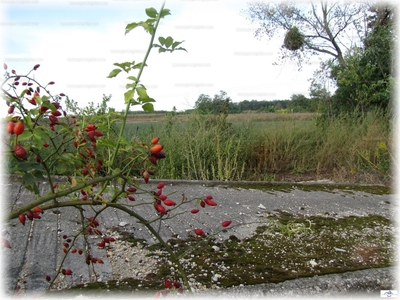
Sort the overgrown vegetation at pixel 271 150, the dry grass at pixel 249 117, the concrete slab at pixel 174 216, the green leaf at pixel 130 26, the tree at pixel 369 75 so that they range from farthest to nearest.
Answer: the tree at pixel 369 75 → the dry grass at pixel 249 117 → the overgrown vegetation at pixel 271 150 → the concrete slab at pixel 174 216 → the green leaf at pixel 130 26

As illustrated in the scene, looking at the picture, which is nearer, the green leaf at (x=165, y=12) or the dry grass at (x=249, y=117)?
the green leaf at (x=165, y=12)

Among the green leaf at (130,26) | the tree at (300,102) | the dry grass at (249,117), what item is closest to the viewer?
the green leaf at (130,26)

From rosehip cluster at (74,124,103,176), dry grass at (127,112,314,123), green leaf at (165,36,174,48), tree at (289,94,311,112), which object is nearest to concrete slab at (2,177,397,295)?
rosehip cluster at (74,124,103,176)

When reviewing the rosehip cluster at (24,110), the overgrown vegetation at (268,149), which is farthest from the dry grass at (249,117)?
the rosehip cluster at (24,110)

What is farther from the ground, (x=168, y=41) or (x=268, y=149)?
(x=168, y=41)

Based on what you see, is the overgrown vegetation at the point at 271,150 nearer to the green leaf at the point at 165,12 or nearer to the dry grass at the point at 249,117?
the dry grass at the point at 249,117

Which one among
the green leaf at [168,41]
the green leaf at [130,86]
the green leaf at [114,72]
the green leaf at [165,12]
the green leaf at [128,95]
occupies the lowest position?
the green leaf at [128,95]

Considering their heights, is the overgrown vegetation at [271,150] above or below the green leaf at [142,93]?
below

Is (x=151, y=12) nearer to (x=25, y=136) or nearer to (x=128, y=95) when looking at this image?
(x=128, y=95)

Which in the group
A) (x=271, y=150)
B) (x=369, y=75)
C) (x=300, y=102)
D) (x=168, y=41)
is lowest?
(x=271, y=150)

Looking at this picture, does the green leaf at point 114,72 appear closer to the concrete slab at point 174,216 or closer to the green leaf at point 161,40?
the green leaf at point 161,40

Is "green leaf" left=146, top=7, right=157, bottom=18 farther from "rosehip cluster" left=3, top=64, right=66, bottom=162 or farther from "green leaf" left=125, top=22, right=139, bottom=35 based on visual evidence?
"rosehip cluster" left=3, top=64, right=66, bottom=162

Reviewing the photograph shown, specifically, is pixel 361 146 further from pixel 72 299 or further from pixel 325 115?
pixel 72 299

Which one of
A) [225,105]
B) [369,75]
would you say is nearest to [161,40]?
[225,105]
